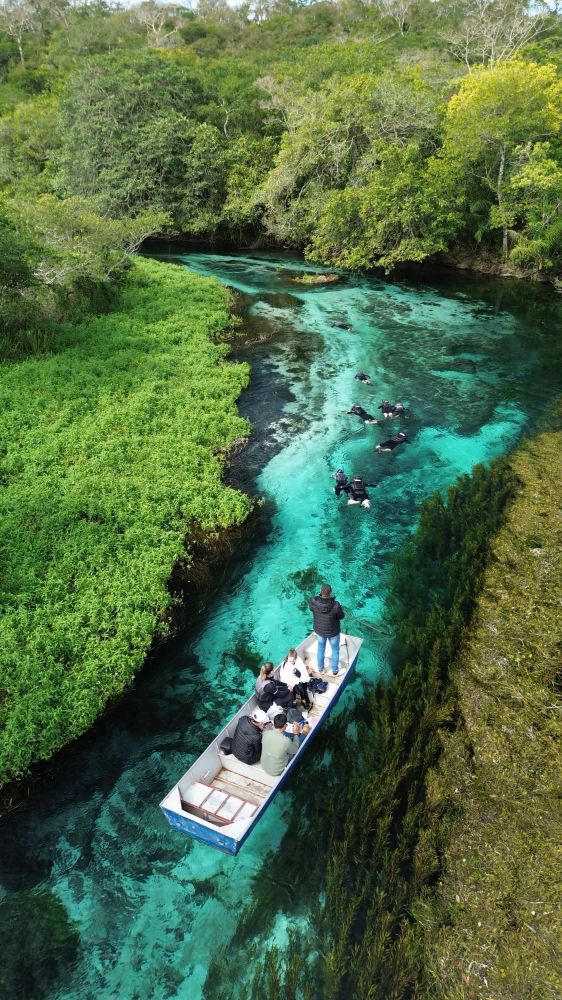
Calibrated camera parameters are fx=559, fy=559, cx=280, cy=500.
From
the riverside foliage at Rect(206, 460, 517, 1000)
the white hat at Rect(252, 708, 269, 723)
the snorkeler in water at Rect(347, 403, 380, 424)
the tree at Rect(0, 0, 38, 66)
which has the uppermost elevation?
the tree at Rect(0, 0, 38, 66)

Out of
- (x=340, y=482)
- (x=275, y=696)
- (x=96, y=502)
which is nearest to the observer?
(x=275, y=696)

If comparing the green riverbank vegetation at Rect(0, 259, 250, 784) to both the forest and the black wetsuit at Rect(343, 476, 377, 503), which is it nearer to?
the black wetsuit at Rect(343, 476, 377, 503)

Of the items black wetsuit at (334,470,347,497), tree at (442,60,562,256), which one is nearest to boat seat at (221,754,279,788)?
black wetsuit at (334,470,347,497)

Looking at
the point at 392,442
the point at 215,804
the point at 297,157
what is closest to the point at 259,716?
the point at 215,804

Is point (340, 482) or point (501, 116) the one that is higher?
point (501, 116)

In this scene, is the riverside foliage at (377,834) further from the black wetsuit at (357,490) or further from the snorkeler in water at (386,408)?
the snorkeler in water at (386,408)

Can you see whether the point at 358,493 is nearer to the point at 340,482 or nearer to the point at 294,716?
the point at 340,482

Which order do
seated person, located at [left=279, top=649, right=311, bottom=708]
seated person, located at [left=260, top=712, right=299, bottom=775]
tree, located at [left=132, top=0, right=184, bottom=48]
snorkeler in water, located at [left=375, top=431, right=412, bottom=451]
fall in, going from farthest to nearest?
1. tree, located at [left=132, top=0, right=184, bottom=48]
2. snorkeler in water, located at [left=375, top=431, right=412, bottom=451]
3. seated person, located at [left=279, top=649, right=311, bottom=708]
4. seated person, located at [left=260, top=712, right=299, bottom=775]
